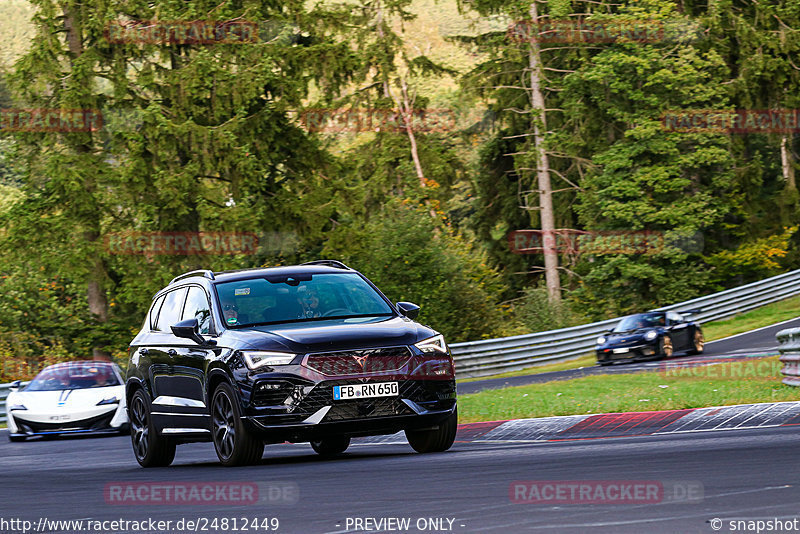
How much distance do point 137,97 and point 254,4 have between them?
504 cm

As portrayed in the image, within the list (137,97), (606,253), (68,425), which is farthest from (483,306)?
(68,425)

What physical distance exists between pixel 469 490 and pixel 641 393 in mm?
10244

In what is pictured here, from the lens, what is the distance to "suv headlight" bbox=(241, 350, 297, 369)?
10.8 m

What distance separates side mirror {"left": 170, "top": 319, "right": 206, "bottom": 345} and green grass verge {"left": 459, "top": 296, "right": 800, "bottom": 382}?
24.4 m

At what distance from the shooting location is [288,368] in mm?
10750

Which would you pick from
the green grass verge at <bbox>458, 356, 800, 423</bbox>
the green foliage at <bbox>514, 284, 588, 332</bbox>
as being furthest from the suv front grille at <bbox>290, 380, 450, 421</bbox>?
the green foliage at <bbox>514, 284, 588, 332</bbox>

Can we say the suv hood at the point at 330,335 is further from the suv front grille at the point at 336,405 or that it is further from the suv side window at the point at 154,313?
the suv side window at the point at 154,313

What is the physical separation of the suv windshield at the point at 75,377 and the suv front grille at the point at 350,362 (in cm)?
1230

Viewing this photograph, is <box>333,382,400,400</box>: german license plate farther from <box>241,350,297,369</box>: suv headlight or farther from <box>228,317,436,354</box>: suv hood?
<box>241,350,297,369</box>: suv headlight

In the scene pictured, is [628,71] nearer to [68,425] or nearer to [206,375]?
[68,425]
